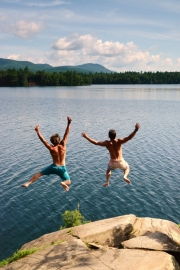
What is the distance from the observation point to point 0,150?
44.8 m

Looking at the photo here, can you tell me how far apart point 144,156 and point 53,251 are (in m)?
27.8

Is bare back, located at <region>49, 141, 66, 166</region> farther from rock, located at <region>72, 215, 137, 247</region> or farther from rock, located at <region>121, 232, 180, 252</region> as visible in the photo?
rock, located at <region>121, 232, 180, 252</region>

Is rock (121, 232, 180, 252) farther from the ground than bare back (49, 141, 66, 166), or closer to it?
closer to it

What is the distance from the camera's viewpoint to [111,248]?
50.8 feet

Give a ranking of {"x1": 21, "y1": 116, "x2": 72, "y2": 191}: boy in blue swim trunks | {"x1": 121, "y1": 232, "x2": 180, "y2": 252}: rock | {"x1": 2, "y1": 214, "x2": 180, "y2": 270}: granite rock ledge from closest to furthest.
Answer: {"x1": 21, "y1": 116, "x2": 72, "y2": 191}: boy in blue swim trunks
{"x1": 2, "y1": 214, "x2": 180, "y2": 270}: granite rock ledge
{"x1": 121, "y1": 232, "x2": 180, "y2": 252}: rock

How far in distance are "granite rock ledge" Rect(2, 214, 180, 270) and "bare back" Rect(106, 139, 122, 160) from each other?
4.71 meters

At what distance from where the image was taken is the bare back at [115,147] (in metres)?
13.9

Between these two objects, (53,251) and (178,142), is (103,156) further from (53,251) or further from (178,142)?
(53,251)

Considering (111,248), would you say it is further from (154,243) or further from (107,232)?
(154,243)

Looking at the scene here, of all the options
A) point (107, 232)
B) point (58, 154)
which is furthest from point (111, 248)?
point (58, 154)

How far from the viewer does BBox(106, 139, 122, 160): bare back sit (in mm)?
13914

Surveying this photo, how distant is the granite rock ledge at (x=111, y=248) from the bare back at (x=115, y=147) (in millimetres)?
4711

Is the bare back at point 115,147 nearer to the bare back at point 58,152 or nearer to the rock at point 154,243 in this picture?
the bare back at point 58,152

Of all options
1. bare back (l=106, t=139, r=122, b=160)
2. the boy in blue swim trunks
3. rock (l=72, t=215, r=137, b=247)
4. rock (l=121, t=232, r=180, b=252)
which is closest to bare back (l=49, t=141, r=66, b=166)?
the boy in blue swim trunks
